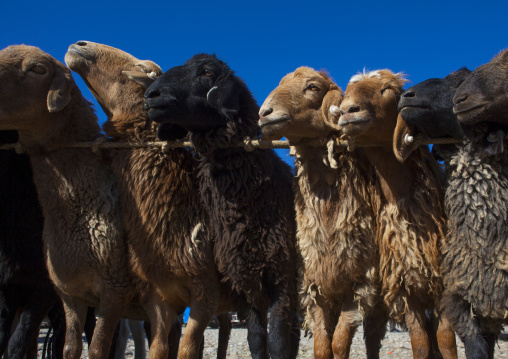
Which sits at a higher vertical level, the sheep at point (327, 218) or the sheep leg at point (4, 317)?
the sheep at point (327, 218)

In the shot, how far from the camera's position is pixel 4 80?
5785 mm

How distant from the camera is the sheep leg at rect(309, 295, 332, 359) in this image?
208 inches

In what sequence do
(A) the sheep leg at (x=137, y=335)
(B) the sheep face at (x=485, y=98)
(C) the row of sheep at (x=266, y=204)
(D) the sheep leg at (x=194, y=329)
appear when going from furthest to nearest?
(A) the sheep leg at (x=137, y=335) → (D) the sheep leg at (x=194, y=329) → (C) the row of sheep at (x=266, y=204) → (B) the sheep face at (x=485, y=98)

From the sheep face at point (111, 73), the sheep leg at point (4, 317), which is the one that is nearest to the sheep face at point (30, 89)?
the sheep face at point (111, 73)

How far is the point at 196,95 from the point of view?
5.68 m

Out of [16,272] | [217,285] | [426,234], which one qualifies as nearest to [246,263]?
[217,285]

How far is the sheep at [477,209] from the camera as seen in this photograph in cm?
457

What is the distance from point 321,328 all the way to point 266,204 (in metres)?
1.34

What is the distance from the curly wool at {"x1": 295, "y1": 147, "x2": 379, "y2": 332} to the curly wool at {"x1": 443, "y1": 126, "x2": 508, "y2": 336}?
0.76 m

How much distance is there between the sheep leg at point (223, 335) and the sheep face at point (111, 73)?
3.22m

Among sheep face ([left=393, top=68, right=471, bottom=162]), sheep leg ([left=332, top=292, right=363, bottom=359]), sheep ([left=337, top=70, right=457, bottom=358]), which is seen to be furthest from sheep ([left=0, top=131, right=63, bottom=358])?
sheep face ([left=393, top=68, right=471, bottom=162])

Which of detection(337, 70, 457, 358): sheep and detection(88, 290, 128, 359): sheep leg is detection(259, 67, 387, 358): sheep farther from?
detection(88, 290, 128, 359): sheep leg

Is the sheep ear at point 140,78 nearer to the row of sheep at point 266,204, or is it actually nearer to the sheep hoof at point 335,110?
the row of sheep at point 266,204

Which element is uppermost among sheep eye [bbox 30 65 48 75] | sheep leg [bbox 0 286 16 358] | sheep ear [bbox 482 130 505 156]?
sheep eye [bbox 30 65 48 75]
